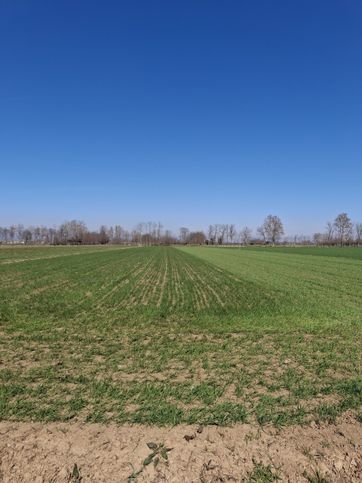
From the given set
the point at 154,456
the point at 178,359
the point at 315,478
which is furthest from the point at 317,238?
the point at 154,456

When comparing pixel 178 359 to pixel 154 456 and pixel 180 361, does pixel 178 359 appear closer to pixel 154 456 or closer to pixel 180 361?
pixel 180 361

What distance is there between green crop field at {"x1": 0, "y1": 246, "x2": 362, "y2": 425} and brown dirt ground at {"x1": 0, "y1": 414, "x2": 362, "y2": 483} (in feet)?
0.98

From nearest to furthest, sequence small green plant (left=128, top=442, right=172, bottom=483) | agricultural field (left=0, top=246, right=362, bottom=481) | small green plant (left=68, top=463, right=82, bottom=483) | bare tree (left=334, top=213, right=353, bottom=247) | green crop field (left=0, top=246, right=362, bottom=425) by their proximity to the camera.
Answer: small green plant (left=68, top=463, right=82, bottom=483) → small green plant (left=128, top=442, right=172, bottom=483) → agricultural field (left=0, top=246, right=362, bottom=481) → green crop field (left=0, top=246, right=362, bottom=425) → bare tree (left=334, top=213, right=353, bottom=247)

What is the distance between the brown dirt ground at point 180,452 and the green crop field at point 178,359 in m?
0.30

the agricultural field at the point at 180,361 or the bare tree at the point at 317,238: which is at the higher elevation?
the bare tree at the point at 317,238

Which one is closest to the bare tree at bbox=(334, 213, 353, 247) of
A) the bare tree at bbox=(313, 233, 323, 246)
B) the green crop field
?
the bare tree at bbox=(313, 233, 323, 246)

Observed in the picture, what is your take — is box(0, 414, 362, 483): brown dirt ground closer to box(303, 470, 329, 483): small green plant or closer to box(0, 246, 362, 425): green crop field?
box(303, 470, 329, 483): small green plant

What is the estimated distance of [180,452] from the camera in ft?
13.5

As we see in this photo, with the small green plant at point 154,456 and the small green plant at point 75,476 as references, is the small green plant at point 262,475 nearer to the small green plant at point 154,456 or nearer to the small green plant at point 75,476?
the small green plant at point 154,456

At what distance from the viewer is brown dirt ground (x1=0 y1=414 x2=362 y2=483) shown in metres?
3.78

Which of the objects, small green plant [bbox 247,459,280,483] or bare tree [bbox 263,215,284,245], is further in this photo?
bare tree [bbox 263,215,284,245]

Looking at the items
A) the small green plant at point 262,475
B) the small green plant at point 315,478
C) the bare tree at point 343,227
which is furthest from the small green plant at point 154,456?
the bare tree at point 343,227

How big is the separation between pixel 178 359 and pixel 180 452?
3.53m

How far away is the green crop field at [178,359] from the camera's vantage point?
521cm
